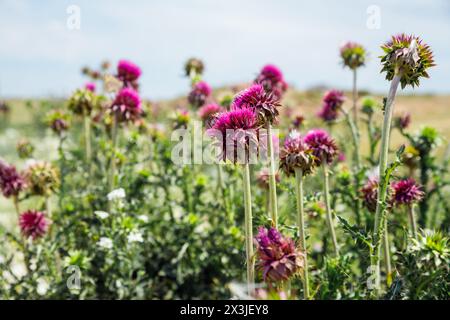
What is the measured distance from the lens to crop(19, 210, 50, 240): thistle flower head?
449 cm

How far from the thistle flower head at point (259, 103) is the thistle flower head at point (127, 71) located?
2.93m

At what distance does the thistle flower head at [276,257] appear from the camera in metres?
2.46

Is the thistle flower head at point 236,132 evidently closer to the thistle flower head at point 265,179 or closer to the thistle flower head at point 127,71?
the thistle flower head at point 265,179

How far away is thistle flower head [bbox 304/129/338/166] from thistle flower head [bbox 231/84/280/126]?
0.76 metres

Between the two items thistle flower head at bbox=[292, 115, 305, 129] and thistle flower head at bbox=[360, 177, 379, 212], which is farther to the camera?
thistle flower head at bbox=[292, 115, 305, 129]

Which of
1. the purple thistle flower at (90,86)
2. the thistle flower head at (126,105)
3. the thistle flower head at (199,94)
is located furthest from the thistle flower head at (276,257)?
the purple thistle flower at (90,86)

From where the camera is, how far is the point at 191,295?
504 cm

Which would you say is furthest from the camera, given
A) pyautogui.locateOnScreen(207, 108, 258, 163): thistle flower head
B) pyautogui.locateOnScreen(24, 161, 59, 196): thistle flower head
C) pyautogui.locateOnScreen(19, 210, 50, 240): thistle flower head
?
pyautogui.locateOnScreen(24, 161, 59, 196): thistle flower head

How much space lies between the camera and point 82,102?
556 cm

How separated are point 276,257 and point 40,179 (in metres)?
3.00

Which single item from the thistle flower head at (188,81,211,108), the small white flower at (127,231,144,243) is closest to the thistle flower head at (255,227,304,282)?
the small white flower at (127,231,144,243)

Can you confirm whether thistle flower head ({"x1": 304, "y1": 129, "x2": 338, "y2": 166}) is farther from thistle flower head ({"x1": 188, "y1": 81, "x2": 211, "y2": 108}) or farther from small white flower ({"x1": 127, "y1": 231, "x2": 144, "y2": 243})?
Result: thistle flower head ({"x1": 188, "y1": 81, "x2": 211, "y2": 108})

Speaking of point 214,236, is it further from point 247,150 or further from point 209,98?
point 247,150
